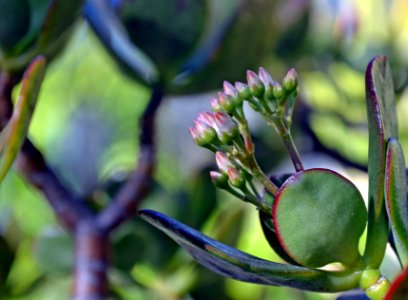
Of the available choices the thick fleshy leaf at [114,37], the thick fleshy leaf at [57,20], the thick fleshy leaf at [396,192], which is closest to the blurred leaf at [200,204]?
the thick fleshy leaf at [114,37]

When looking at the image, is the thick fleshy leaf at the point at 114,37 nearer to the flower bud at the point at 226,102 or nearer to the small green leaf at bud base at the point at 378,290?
the flower bud at the point at 226,102

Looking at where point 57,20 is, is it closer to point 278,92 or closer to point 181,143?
point 278,92

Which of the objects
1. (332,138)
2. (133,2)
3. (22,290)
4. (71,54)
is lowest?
(332,138)

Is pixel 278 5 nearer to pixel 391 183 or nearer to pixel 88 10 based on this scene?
pixel 88 10

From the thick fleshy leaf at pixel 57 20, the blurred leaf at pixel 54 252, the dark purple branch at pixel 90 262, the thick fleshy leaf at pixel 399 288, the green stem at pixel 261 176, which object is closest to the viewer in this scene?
the thick fleshy leaf at pixel 399 288

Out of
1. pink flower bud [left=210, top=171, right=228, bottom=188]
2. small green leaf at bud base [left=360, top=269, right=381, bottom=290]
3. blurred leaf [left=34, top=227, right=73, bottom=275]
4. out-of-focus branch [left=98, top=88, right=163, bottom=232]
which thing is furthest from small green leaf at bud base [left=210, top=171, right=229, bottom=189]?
blurred leaf [left=34, top=227, right=73, bottom=275]

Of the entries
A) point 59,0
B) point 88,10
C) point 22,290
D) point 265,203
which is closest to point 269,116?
point 265,203

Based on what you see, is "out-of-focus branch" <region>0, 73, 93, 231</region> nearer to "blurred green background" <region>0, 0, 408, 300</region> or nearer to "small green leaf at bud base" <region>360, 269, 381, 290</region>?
"blurred green background" <region>0, 0, 408, 300</region>
